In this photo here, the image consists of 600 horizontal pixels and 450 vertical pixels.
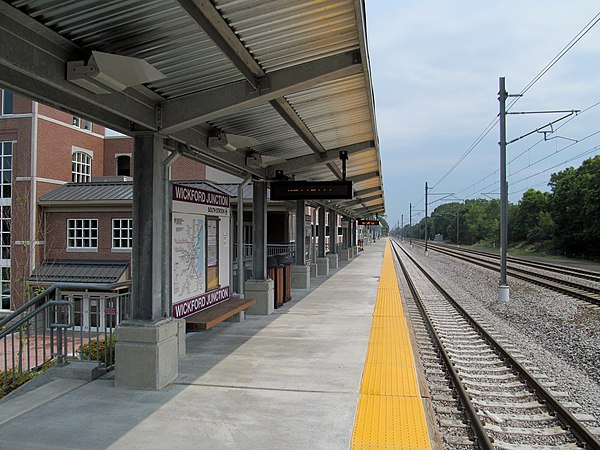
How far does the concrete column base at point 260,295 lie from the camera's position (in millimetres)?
11445

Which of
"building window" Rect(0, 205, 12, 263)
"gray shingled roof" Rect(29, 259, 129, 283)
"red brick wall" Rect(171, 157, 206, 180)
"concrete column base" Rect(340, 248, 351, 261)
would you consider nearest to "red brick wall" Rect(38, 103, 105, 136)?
"building window" Rect(0, 205, 12, 263)

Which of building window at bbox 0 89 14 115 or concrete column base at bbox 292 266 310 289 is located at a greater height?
building window at bbox 0 89 14 115

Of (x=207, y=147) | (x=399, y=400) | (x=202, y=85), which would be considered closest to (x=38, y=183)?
(x=207, y=147)

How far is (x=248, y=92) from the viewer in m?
6.02

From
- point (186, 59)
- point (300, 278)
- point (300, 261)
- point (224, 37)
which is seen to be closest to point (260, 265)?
point (300, 278)

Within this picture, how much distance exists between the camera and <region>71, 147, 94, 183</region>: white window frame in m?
32.9

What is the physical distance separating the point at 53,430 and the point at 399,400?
11.3ft

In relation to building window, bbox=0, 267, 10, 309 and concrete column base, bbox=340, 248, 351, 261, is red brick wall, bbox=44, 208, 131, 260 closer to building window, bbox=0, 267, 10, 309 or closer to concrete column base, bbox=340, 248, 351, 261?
building window, bbox=0, 267, 10, 309

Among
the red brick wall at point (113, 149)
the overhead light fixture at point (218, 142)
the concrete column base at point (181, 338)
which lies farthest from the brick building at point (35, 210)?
the concrete column base at point (181, 338)

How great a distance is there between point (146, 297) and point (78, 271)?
911 inches

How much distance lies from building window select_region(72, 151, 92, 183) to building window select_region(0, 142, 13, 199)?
13.6 feet

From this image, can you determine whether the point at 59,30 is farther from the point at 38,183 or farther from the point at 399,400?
the point at 38,183

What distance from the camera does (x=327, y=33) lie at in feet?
17.5

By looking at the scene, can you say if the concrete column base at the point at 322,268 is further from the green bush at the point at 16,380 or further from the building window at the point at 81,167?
the building window at the point at 81,167
